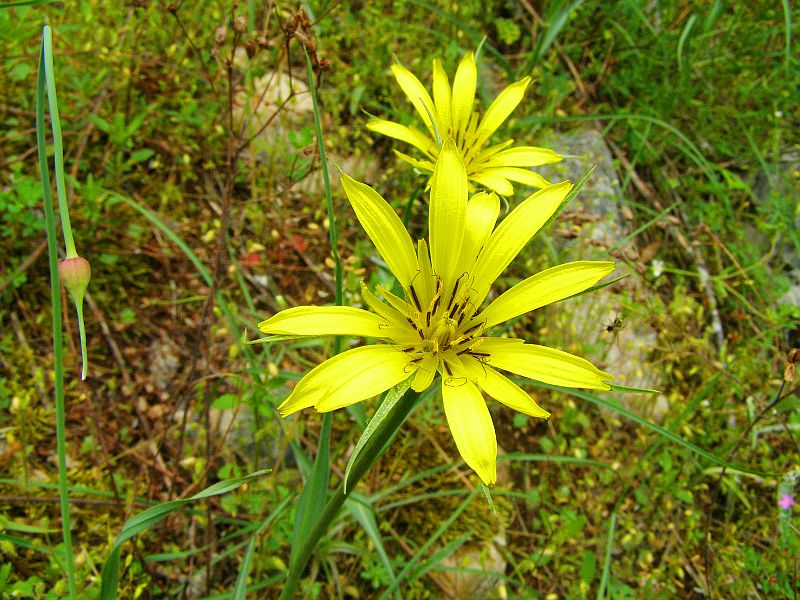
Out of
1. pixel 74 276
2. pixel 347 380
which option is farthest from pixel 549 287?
pixel 74 276

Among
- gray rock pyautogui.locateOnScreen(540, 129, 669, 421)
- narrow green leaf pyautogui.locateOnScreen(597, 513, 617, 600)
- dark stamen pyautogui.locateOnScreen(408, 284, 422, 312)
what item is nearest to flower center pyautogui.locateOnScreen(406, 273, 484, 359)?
dark stamen pyautogui.locateOnScreen(408, 284, 422, 312)

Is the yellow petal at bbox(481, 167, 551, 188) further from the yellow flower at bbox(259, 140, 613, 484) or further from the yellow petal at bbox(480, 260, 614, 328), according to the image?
the yellow petal at bbox(480, 260, 614, 328)

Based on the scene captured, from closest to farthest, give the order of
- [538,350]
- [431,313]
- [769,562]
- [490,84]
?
1. [538,350]
2. [431,313]
3. [769,562]
4. [490,84]

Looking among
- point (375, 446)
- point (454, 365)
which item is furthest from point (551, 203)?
point (375, 446)

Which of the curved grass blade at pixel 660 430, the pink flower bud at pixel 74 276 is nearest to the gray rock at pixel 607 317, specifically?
the curved grass blade at pixel 660 430

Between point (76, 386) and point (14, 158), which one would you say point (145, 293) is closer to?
point (76, 386)
